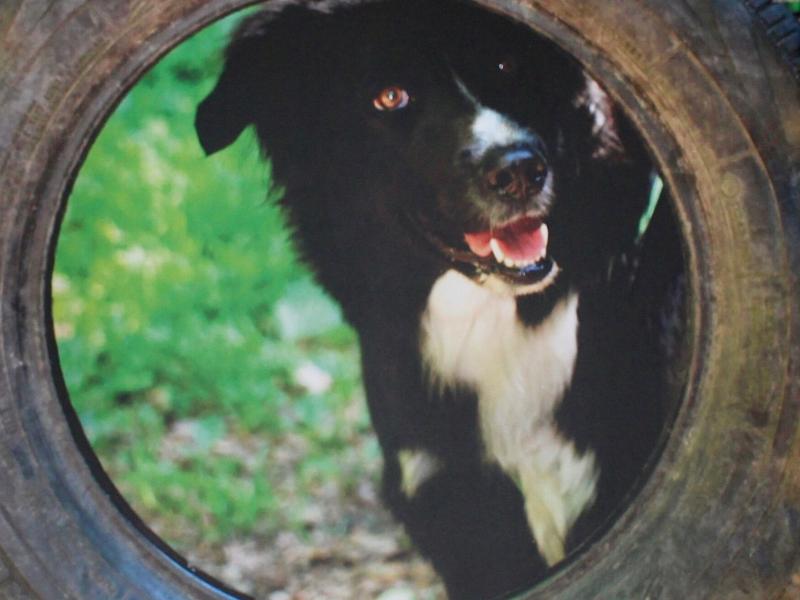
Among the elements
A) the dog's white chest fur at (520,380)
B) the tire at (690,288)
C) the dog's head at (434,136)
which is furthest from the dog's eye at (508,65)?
the dog's white chest fur at (520,380)

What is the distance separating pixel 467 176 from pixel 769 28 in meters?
0.62

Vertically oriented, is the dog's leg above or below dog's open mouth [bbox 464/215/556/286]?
below

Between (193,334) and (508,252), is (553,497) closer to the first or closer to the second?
(508,252)

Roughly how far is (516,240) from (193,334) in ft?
2.28

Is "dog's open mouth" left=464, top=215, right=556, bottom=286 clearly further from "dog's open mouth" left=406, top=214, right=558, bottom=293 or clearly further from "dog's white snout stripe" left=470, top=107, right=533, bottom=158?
"dog's white snout stripe" left=470, top=107, right=533, bottom=158

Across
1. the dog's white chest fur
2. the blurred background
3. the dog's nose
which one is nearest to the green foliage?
the blurred background

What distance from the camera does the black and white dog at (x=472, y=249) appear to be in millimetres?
2145

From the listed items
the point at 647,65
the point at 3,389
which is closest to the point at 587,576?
the point at 647,65

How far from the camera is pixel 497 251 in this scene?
2.24 m

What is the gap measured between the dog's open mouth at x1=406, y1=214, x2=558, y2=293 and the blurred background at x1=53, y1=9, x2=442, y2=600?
27 cm

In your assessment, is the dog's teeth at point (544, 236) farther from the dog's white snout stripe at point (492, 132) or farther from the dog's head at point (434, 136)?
the dog's white snout stripe at point (492, 132)

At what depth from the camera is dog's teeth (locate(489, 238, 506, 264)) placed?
2.23 m

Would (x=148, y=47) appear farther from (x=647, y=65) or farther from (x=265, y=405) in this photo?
(x=647, y=65)

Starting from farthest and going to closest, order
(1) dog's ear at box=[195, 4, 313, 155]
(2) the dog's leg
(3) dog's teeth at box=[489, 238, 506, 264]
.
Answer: (2) the dog's leg → (3) dog's teeth at box=[489, 238, 506, 264] → (1) dog's ear at box=[195, 4, 313, 155]
